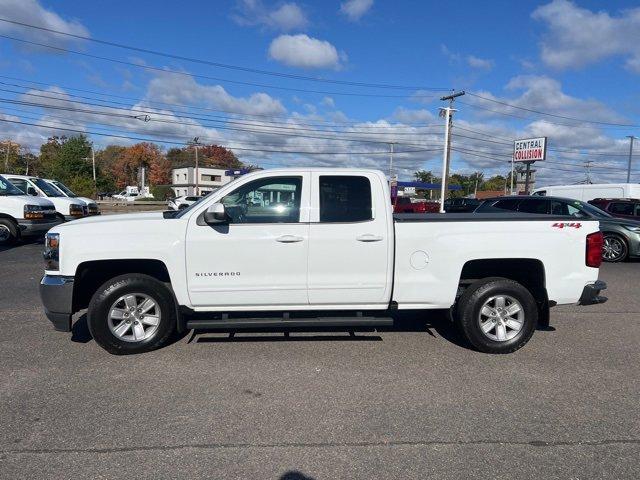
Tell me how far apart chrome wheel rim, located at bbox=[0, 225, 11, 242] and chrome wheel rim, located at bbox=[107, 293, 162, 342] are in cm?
1052

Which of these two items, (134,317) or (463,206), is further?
(463,206)

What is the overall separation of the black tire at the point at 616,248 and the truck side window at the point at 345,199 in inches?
371

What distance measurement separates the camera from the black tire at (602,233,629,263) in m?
11.6

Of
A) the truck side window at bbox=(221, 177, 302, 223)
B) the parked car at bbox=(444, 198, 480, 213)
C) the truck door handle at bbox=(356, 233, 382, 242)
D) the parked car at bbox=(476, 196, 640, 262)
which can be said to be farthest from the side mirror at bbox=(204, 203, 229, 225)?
the parked car at bbox=(444, 198, 480, 213)

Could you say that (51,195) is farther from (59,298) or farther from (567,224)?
(567,224)

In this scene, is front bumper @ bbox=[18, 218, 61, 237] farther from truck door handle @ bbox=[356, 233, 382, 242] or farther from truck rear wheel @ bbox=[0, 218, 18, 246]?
truck door handle @ bbox=[356, 233, 382, 242]

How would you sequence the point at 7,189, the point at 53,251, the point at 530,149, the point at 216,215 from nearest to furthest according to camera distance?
the point at 216,215 → the point at 53,251 → the point at 7,189 → the point at 530,149

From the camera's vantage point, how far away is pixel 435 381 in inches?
165

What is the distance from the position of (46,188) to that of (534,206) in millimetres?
16219

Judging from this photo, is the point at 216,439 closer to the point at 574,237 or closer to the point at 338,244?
the point at 338,244

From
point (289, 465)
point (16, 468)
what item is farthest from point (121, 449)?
point (289, 465)

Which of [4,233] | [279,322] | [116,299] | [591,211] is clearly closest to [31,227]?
[4,233]

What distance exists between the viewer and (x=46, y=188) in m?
16.8

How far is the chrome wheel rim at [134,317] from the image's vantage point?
466cm
